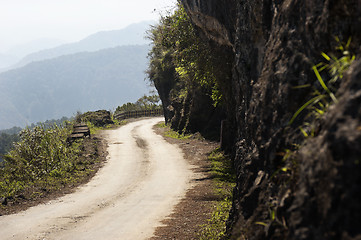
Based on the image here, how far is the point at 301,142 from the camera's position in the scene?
13.4ft

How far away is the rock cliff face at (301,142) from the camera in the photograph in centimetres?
284

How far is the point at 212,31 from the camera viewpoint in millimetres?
18484

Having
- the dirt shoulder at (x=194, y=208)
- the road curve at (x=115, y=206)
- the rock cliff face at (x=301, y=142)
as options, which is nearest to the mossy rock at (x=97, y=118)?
the road curve at (x=115, y=206)

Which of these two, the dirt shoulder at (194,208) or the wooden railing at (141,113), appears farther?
the wooden railing at (141,113)

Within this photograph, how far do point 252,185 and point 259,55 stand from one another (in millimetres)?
3395

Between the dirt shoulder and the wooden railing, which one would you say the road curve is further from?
the wooden railing

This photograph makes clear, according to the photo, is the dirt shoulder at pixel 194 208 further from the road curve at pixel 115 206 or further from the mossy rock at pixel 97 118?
the mossy rock at pixel 97 118

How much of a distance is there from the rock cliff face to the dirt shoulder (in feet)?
8.80

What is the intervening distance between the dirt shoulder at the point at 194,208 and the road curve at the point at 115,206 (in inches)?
13.7

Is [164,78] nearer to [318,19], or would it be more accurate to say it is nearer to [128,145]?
[128,145]

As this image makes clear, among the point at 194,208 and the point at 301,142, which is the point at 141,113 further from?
the point at 301,142

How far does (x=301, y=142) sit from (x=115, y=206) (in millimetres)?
9959

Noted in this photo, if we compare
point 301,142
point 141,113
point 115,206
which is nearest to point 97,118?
point 141,113

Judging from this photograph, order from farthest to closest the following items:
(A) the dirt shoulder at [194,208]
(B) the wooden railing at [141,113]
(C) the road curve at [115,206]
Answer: (B) the wooden railing at [141,113]
(C) the road curve at [115,206]
(A) the dirt shoulder at [194,208]
